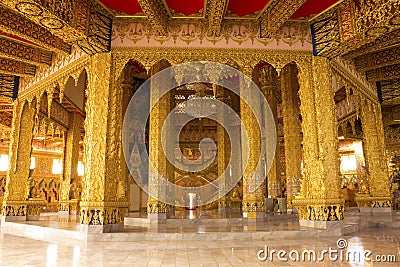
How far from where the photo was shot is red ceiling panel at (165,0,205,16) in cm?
706

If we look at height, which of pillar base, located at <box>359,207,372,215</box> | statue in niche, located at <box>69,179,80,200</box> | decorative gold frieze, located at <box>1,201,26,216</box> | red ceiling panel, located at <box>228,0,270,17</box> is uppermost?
red ceiling panel, located at <box>228,0,270,17</box>

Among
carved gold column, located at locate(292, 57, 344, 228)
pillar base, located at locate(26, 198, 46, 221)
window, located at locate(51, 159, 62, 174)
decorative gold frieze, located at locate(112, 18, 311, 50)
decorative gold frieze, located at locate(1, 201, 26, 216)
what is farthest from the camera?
window, located at locate(51, 159, 62, 174)

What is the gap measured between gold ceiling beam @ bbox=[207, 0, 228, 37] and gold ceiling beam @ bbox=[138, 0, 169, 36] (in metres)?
1.08

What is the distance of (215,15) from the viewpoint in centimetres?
710

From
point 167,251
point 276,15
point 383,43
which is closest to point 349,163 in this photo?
point 383,43

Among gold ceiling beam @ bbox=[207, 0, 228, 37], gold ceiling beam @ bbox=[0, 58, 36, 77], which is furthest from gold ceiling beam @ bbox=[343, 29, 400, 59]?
gold ceiling beam @ bbox=[0, 58, 36, 77]

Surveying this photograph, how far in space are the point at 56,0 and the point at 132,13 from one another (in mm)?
2006

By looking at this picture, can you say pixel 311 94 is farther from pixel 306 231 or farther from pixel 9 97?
pixel 9 97

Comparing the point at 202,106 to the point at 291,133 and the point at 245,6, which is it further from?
the point at 245,6

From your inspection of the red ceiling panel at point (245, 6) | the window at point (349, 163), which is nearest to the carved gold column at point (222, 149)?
the red ceiling panel at point (245, 6)

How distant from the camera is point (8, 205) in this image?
10336mm

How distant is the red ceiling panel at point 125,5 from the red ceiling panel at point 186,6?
2.49ft

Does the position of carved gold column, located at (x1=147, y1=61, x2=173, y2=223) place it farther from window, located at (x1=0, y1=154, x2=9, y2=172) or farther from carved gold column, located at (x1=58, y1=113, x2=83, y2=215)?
window, located at (x1=0, y1=154, x2=9, y2=172)

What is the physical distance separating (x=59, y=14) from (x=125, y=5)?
5.51ft
